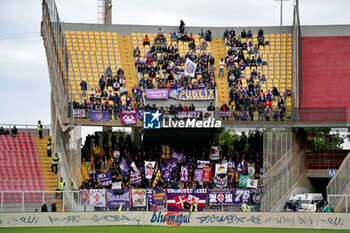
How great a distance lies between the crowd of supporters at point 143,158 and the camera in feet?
145

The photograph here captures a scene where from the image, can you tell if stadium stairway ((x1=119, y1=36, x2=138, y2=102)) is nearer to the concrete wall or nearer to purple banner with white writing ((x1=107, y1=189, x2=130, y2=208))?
purple banner with white writing ((x1=107, y1=189, x2=130, y2=208))

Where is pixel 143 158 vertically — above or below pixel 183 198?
above

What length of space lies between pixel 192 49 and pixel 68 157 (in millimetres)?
13755

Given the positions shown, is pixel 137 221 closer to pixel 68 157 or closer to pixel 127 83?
pixel 68 157

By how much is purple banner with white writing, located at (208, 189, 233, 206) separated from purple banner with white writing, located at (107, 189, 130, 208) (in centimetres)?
521

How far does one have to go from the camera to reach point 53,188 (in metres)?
43.6

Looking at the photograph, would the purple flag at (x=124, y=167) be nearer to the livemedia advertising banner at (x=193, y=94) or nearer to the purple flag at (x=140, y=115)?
the purple flag at (x=140, y=115)

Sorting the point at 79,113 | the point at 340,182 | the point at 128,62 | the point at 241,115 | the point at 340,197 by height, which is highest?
the point at 128,62

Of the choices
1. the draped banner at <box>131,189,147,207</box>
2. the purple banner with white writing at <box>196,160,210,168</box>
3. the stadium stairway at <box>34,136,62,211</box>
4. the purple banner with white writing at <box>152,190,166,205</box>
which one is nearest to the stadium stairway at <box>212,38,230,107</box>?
the purple banner with white writing at <box>196,160,210,168</box>

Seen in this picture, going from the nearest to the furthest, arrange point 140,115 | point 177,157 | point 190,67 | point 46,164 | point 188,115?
point 188,115 → point 140,115 → point 46,164 → point 177,157 → point 190,67

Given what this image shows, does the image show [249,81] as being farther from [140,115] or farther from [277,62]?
[140,115]

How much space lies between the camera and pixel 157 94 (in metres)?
47.7

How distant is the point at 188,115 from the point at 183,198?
619 centimetres

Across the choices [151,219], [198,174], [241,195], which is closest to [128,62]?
[198,174]
